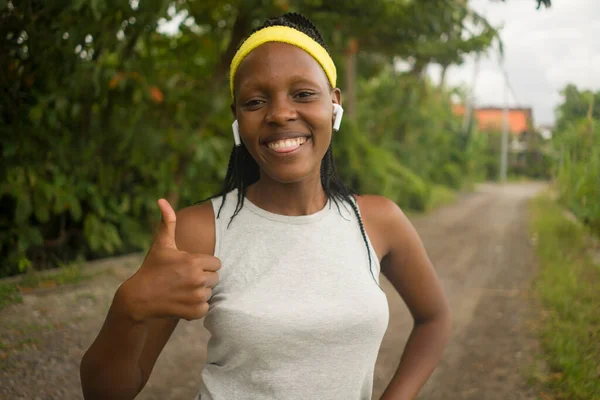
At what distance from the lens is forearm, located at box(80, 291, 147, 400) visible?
1.17 meters

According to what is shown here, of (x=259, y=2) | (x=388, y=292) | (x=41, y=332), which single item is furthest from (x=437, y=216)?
(x=41, y=332)

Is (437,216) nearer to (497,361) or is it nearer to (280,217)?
(497,361)

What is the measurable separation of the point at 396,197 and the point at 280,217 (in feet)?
25.9

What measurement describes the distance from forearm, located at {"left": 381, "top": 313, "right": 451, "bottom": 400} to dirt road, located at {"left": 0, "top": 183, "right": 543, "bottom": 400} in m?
0.77

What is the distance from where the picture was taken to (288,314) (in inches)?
51.9

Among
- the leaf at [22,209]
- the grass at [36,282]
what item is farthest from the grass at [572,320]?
the leaf at [22,209]

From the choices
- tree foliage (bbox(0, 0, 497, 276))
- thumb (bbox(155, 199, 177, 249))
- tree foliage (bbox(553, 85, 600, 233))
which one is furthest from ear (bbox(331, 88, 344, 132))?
tree foliage (bbox(0, 0, 497, 276))

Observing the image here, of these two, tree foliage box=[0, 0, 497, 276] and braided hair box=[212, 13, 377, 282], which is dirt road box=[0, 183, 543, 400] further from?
braided hair box=[212, 13, 377, 282]

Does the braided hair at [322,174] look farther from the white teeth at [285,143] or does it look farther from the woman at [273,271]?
the white teeth at [285,143]

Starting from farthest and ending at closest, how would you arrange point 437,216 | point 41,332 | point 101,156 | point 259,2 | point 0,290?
point 437,216, point 101,156, point 259,2, point 41,332, point 0,290

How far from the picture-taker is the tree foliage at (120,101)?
2482 millimetres

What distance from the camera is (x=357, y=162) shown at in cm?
746

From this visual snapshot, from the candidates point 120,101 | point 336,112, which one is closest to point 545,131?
point 336,112

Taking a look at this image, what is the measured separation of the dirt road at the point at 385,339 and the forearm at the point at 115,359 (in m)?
0.39
